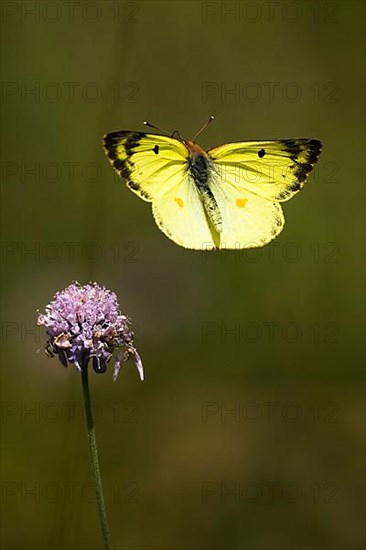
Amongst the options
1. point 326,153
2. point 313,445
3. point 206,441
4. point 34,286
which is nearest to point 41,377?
point 34,286

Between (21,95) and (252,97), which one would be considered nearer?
(21,95)

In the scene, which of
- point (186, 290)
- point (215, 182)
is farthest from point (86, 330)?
point (186, 290)

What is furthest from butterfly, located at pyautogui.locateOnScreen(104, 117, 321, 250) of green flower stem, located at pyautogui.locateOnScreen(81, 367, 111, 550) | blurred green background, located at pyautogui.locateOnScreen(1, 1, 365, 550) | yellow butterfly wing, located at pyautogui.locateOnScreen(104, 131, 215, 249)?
blurred green background, located at pyautogui.locateOnScreen(1, 1, 365, 550)

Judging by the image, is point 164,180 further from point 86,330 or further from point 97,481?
point 97,481

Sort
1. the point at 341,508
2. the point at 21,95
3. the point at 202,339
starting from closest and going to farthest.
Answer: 1. the point at 341,508
2. the point at 202,339
3. the point at 21,95

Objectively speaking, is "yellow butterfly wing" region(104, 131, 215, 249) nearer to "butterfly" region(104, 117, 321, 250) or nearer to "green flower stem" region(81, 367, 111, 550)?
"butterfly" region(104, 117, 321, 250)

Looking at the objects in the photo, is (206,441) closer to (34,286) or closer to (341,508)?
(341,508)

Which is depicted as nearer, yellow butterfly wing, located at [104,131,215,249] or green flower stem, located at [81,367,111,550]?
green flower stem, located at [81,367,111,550]
